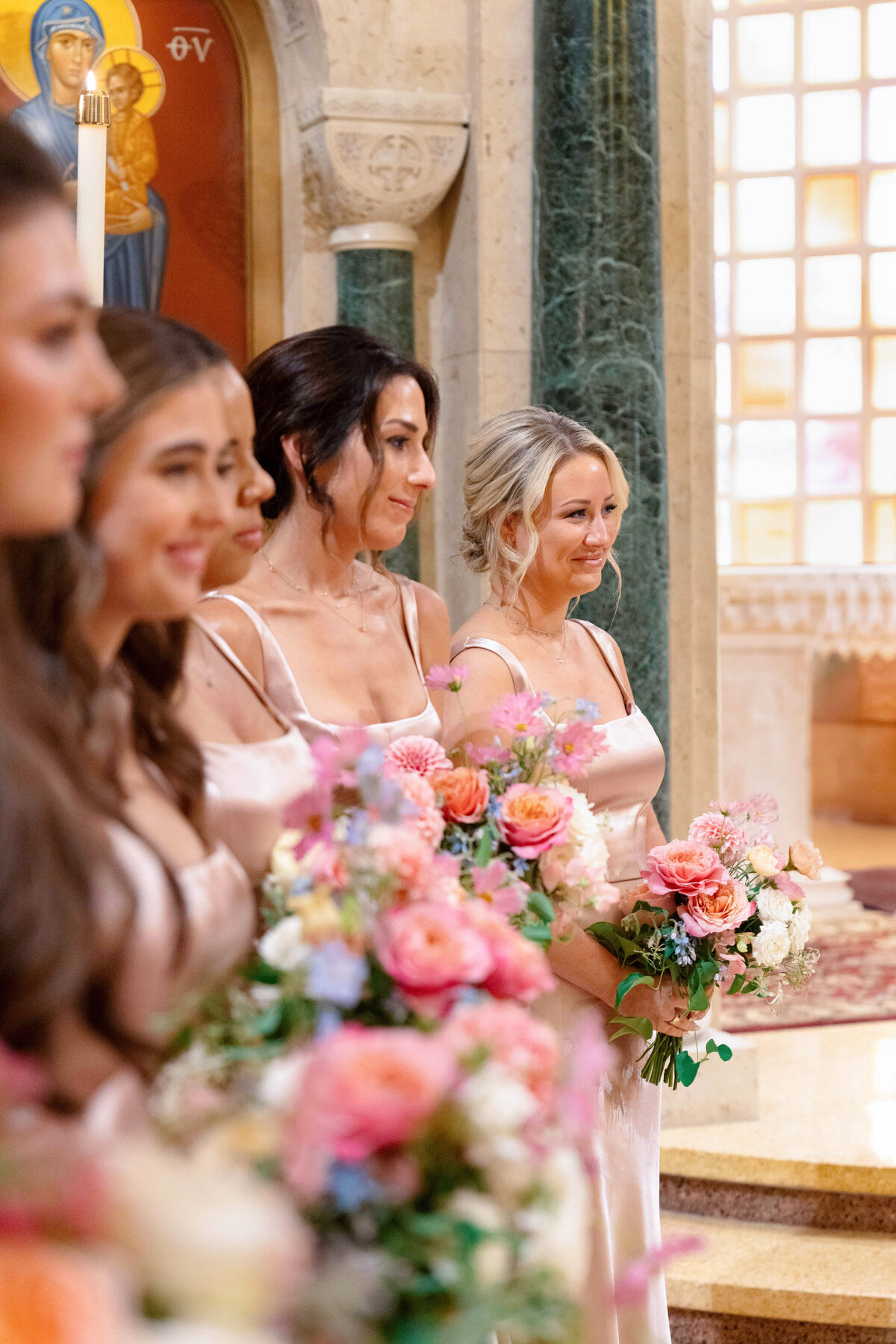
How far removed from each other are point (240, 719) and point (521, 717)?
0.42 meters

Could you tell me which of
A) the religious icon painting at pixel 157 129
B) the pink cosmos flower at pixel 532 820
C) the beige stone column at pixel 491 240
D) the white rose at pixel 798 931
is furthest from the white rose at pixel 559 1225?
the religious icon painting at pixel 157 129

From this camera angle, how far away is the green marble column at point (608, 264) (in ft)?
13.9

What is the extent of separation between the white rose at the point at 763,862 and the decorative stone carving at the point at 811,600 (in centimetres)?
477

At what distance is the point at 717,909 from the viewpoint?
2.66 metres

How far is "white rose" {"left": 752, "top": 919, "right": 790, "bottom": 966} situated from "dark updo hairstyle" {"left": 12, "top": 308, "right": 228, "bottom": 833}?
1538 millimetres

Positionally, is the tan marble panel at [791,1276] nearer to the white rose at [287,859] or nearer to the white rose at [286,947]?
the white rose at [287,859]

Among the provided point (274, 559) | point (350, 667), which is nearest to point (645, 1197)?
point (350, 667)

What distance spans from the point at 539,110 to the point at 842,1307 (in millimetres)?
3295

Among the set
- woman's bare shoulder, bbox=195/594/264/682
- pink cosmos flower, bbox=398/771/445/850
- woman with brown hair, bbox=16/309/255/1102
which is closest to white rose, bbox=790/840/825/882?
woman's bare shoulder, bbox=195/594/264/682

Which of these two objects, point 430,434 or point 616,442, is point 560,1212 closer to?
point 430,434

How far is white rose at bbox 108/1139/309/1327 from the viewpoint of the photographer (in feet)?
2.90

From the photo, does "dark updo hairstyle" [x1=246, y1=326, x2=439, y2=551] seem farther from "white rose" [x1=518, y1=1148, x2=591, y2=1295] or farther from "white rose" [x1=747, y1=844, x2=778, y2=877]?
"white rose" [x1=518, y1=1148, x2=591, y2=1295]

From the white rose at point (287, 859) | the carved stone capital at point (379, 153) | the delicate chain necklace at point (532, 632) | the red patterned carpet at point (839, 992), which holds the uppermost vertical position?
the carved stone capital at point (379, 153)

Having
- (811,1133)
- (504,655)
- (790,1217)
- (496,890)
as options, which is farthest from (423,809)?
(811,1133)
